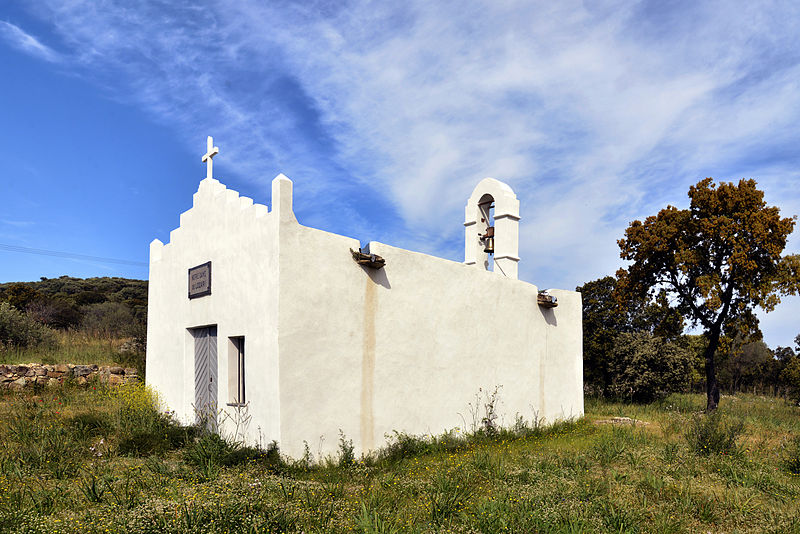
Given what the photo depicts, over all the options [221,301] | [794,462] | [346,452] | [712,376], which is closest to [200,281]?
[221,301]

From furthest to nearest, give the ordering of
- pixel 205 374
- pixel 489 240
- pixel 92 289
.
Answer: pixel 92 289 → pixel 489 240 → pixel 205 374

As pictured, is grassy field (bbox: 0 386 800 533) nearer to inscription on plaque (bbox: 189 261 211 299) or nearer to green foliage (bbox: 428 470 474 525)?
green foliage (bbox: 428 470 474 525)

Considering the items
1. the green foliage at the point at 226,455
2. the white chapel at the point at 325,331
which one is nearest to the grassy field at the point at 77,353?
the white chapel at the point at 325,331

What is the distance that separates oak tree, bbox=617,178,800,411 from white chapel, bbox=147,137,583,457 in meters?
6.29

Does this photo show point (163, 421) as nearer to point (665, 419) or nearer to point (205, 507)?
point (205, 507)

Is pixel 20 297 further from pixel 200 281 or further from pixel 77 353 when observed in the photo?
pixel 200 281

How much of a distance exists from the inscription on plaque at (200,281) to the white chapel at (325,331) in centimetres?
4

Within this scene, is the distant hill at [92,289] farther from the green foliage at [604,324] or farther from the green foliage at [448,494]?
the green foliage at [448,494]

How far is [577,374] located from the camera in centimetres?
1556

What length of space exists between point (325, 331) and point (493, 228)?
7169 millimetres

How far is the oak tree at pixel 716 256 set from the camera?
16734 mm

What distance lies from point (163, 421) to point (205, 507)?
6.49m

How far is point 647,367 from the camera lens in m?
20.5

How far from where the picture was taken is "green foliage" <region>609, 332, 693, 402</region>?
20422 mm
